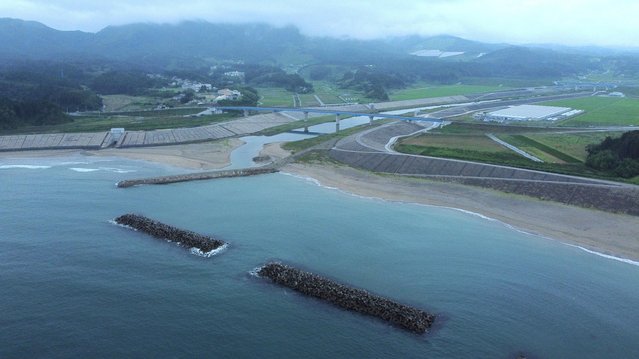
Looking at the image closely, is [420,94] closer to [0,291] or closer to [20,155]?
[20,155]

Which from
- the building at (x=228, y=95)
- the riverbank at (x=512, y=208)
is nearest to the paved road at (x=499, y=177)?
the riverbank at (x=512, y=208)

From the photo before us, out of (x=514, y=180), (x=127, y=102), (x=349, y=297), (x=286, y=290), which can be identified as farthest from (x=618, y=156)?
(x=127, y=102)

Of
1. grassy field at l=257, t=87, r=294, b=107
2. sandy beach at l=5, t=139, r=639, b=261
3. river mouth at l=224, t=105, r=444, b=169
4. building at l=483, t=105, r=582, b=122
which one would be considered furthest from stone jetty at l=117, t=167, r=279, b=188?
grassy field at l=257, t=87, r=294, b=107

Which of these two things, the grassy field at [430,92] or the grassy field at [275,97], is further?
the grassy field at [430,92]

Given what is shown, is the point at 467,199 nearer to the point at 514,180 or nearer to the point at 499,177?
the point at 514,180

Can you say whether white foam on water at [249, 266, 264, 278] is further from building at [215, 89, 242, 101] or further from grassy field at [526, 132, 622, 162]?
building at [215, 89, 242, 101]

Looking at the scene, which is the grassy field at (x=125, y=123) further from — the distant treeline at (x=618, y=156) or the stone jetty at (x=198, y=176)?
the distant treeline at (x=618, y=156)
